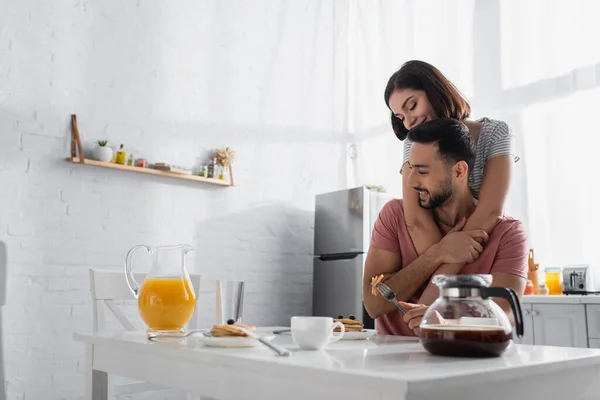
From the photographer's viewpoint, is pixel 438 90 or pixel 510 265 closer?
pixel 510 265

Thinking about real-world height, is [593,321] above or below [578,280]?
below

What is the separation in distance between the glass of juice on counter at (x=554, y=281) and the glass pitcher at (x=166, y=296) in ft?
9.02

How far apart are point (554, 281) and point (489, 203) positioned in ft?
7.51

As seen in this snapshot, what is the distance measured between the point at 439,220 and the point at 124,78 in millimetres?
2828

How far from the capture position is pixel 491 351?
0.93 metres

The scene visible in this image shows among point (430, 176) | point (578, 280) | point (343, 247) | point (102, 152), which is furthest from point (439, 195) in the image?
point (343, 247)

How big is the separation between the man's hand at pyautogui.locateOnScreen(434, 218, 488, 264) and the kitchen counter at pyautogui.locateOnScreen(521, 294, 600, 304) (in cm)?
153

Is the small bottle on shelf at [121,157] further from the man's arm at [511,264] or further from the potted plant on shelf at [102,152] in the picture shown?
the man's arm at [511,264]

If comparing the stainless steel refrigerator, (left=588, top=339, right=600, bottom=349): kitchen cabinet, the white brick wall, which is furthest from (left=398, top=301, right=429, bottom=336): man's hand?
the stainless steel refrigerator

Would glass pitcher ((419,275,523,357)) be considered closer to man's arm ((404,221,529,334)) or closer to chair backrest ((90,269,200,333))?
man's arm ((404,221,529,334))

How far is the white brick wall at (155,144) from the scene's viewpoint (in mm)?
3354

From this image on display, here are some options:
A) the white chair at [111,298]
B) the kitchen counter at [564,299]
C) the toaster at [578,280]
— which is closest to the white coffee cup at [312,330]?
the white chair at [111,298]

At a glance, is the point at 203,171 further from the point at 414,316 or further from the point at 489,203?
the point at 414,316

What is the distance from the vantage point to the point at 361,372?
Answer: 75cm
